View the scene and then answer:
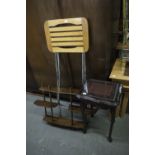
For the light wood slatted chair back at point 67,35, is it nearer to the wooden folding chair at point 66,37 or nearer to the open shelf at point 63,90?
the wooden folding chair at point 66,37

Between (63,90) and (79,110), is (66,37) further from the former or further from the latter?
(79,110)

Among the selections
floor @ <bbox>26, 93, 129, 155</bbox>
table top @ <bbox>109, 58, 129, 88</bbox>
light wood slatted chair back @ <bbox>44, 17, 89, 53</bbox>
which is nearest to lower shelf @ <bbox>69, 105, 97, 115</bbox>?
floor @ <bbox>26, 93, 129, 155</bbox>

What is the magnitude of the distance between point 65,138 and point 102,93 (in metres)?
0.35

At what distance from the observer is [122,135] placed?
105 centimetres

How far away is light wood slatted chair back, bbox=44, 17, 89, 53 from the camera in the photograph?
1241 millimetres

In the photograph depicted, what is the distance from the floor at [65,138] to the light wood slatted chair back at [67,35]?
0.37 meters

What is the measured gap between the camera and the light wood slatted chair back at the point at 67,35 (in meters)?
1.24

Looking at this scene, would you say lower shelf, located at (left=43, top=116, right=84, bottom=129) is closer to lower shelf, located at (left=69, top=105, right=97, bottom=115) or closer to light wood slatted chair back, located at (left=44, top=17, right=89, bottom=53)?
lower shelf, located at (left=69, top=105, right=97, bottom=115)

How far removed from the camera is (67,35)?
1.30 metres

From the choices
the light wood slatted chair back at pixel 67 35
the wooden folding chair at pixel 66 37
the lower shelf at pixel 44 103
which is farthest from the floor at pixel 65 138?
the light wood slatted chair back at pixel 67 35

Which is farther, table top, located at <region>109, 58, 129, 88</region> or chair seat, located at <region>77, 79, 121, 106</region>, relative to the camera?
chair seat, located at <region>77, 79, 121, 106</region>

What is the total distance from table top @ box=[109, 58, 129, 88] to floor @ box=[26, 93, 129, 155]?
23 centimetres
